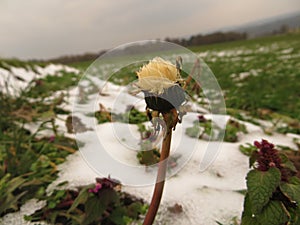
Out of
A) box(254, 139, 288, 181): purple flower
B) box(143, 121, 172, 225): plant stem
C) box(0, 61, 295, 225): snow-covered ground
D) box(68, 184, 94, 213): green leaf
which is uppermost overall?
box(143, 121, 172, 225): plant stem

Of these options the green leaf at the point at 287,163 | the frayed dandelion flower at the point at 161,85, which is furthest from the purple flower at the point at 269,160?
the frayed dandelion flower at the point at 161,85

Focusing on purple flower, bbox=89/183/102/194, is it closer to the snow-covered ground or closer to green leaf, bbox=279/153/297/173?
the snow-covered ground

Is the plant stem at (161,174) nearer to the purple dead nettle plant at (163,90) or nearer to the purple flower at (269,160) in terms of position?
the purple dead nettle plant at (163,90)

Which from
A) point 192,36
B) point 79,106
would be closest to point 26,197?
point 192,36

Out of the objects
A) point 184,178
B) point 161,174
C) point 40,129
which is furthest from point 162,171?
point 40,129

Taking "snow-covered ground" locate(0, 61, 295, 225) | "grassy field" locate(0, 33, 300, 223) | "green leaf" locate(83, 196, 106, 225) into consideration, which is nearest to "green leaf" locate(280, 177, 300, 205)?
"snow-covered ground" locate(0, 61, 295, 225)

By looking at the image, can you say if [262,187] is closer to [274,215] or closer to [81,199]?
[274,215]
